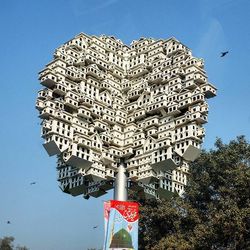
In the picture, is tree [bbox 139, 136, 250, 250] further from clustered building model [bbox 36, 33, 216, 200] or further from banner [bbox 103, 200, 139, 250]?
banner [bbox 103, 200, 139, 250]

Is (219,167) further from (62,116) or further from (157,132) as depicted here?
(62,116)

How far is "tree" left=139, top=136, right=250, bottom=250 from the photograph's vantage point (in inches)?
838

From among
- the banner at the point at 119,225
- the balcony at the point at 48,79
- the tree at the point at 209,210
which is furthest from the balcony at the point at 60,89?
the tree at the point at 209,210

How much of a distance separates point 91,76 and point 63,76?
1.77 meters

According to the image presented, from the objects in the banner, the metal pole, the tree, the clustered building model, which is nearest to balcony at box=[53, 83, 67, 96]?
the clustered building model

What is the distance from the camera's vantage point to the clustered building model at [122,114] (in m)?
18.2

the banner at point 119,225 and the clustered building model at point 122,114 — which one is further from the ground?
the clustered building model at point 122,114

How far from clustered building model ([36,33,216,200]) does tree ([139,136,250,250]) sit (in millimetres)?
3305

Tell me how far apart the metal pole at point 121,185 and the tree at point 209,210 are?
4.77 meters

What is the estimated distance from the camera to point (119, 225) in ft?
57.3

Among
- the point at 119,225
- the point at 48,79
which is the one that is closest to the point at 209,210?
the point at 119,225

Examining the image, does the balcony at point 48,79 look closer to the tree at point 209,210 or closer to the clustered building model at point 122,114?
the clustered building model at point 122,114

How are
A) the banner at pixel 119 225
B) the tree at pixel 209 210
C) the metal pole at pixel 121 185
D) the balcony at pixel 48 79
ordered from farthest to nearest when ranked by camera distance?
the tree at pixel 209 210
the balcony at pixel 48 79
the metal pole at pixel 121 185
the banner at pixel 119 225

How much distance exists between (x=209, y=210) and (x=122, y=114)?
6803 millimetres
